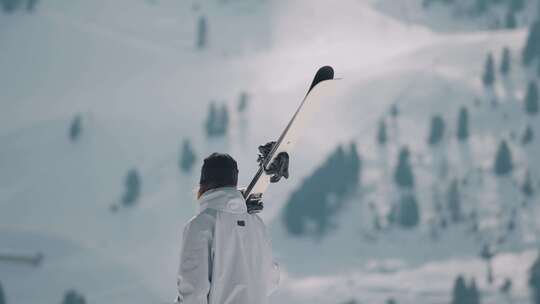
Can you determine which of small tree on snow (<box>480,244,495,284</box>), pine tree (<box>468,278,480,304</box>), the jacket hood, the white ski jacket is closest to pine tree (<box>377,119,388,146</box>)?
small tree on snow (<box>480,244,495,284</box>)

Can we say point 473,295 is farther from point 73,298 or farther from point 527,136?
point 527,136

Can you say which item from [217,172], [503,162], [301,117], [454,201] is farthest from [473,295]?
[217,172]

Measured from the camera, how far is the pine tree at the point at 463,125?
589 feet

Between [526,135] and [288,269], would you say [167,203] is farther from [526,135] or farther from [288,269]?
[526,135]

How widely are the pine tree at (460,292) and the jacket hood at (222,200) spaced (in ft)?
423

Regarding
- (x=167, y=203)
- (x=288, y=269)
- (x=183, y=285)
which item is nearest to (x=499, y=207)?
(x=288, y=269)

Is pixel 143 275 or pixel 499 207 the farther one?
pixel 499 207

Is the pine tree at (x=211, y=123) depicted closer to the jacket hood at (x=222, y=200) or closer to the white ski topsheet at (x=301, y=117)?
the white ski topsheet at (x=301, y=117)

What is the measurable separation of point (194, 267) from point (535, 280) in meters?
130

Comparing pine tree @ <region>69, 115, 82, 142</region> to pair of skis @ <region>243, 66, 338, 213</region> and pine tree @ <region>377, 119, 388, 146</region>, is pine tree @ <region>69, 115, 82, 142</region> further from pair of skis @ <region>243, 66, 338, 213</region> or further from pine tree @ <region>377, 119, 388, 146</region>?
pair of skis @ <region>243, 66, 338, 213</region>

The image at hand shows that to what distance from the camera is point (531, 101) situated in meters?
186

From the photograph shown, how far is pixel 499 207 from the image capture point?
158 metres

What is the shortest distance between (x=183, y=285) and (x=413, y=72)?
196 m

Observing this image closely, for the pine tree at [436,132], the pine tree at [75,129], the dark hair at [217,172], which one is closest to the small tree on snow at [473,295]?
the pine tree at [436,132]
